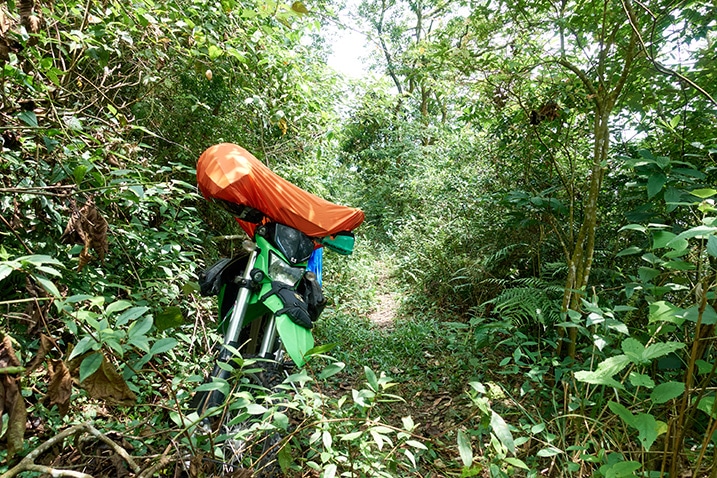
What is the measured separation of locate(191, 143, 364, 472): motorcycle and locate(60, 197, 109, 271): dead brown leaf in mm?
529

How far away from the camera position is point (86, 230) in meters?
1.78

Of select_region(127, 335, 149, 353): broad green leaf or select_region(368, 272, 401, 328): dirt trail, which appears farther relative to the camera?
select_region(368, 272, 401, 328): dirt trail

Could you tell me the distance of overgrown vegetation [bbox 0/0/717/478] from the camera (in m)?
1.36

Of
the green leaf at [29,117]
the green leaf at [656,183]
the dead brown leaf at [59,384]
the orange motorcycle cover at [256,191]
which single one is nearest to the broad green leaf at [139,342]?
the dead brown leaf at [59,384]

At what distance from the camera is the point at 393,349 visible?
4016 millimetres

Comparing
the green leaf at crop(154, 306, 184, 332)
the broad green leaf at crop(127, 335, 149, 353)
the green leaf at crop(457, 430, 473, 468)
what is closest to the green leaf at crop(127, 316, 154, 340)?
the broad green leaf at crop(127, 335, 149, 353)

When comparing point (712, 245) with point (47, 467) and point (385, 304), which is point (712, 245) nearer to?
point (47, 467)

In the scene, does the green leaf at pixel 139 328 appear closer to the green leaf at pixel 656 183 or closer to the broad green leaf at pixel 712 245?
the broad green leaf at pixel 712 245

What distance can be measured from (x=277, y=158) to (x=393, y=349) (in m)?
2.66

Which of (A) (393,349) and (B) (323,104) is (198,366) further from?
(B) (323,104)

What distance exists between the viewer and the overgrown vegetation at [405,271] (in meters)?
1.36

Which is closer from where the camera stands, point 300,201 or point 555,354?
point 300,201

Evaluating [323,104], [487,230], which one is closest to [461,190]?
[487,230]

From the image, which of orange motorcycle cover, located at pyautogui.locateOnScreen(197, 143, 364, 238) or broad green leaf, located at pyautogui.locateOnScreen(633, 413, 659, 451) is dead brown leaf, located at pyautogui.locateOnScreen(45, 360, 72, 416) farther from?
broad green leaf, located at pyautogui.locateOnScreen(633, 413, 659, 451)
